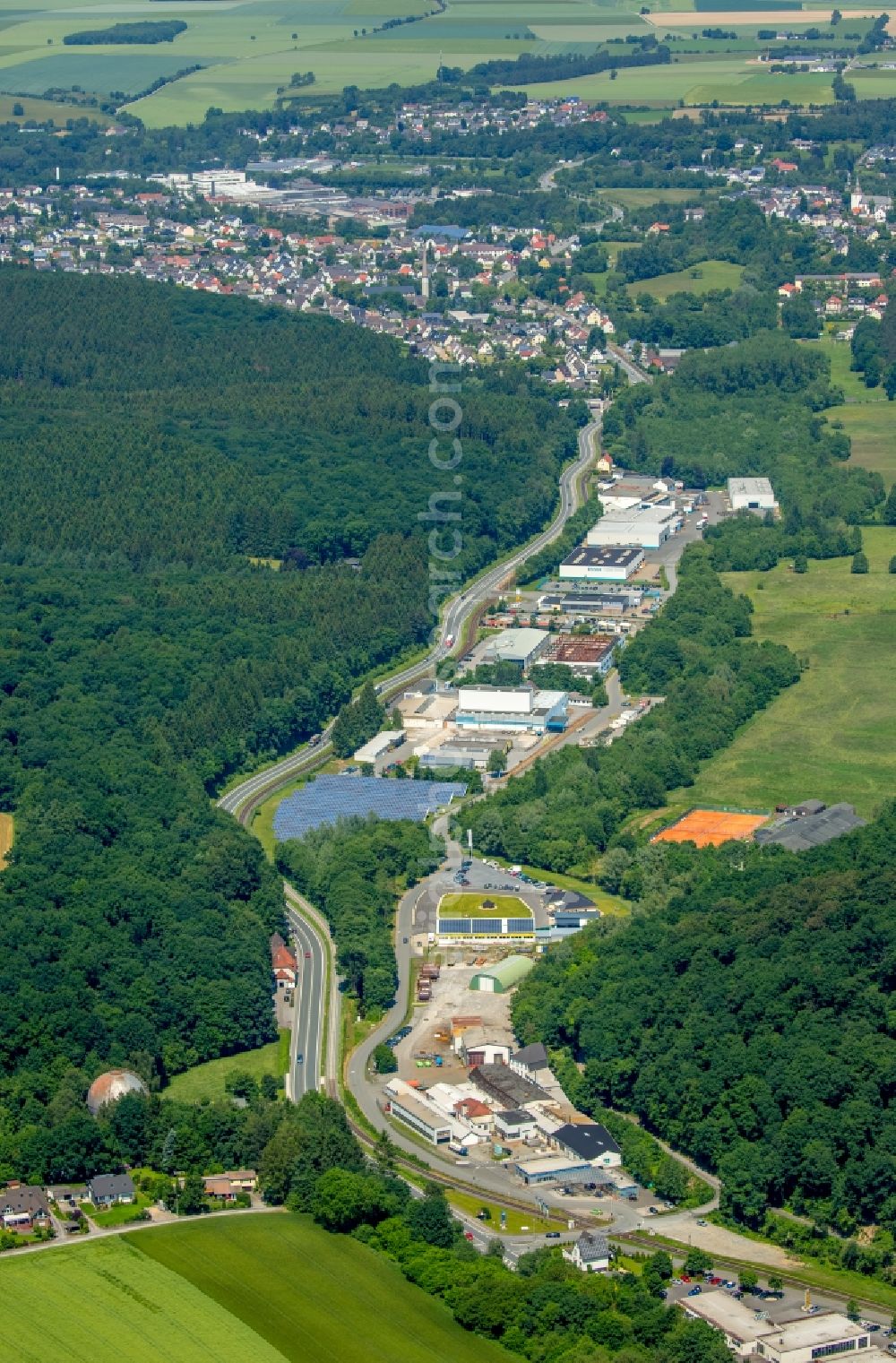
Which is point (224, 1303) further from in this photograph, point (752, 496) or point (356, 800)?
point (752, 496)

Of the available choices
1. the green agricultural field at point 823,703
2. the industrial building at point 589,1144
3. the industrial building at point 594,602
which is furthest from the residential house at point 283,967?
the industrial building at point 594,602

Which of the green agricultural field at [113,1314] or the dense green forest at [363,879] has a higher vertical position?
the green agricultural field at [113,1314]

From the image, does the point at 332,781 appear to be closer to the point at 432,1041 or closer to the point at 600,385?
the point at 432,1041

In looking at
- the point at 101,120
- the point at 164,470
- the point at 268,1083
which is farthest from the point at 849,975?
the point at 101,120

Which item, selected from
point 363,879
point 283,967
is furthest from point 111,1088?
point 363,879

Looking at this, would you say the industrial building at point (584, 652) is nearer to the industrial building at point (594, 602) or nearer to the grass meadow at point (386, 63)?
the industrial building at point (594, 602)

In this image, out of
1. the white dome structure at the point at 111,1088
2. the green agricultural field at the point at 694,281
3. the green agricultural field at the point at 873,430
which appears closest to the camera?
the white dome structure at the point at 111,1088
